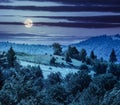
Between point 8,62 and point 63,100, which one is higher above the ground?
point 8,62

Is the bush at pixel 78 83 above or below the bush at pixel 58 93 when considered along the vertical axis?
above

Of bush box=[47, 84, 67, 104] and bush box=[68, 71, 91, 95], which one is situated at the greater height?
bush box=[68, 71, 91, 95]

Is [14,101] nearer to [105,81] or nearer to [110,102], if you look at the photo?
[110,102]

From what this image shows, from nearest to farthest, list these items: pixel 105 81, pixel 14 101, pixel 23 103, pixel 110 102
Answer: pixel 110 102
pixel 23 103
pixel 14 101
pixel 105 81

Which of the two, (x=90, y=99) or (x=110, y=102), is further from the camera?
(x=90, y=99)

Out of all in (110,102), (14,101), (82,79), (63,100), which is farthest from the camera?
(82,79)

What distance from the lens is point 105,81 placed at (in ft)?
377

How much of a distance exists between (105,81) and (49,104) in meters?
62.4

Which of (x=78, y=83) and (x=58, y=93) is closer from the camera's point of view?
(x=58, y=93)

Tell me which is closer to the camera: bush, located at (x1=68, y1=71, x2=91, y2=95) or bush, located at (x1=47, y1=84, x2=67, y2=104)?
bush, located at (x1=47, y1=84, x2=67, y2=104)

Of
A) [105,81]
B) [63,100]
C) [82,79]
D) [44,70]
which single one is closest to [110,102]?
[63,100]

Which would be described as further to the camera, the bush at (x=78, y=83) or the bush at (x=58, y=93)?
the bush at (x=78, y=83)

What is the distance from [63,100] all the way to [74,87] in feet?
107

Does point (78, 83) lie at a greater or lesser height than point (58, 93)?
greater
